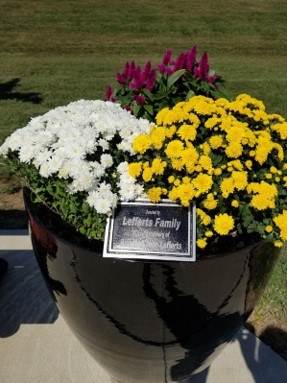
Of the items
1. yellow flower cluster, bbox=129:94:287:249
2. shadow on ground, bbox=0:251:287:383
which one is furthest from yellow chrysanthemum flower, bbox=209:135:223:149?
shadow on ground, bbox=0:251:287:383

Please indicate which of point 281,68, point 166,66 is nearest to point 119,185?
point 166,66

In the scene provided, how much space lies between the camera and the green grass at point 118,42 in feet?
26.1

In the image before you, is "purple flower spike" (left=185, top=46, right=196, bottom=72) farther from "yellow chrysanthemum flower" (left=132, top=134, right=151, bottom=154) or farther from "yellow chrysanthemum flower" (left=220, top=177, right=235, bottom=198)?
"yellow chrysanthemum flower" (left=220, top=177, right=235, bottom=198)

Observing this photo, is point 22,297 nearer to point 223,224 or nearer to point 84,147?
point 84,147

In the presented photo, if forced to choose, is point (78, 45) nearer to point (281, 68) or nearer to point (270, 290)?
point (281, 68)

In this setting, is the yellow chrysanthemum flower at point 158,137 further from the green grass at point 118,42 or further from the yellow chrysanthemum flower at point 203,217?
the green grass at point 118,42

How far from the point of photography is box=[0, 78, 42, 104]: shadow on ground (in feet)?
24.1

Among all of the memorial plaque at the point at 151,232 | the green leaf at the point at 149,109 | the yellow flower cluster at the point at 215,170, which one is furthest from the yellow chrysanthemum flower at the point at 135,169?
the green leaf at the point at 149,109

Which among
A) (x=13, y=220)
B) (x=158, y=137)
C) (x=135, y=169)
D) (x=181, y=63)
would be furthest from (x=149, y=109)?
(x=13, y=220)

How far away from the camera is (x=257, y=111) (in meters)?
2.23

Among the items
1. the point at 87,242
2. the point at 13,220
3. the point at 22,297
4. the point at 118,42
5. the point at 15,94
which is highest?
the point at 87,242

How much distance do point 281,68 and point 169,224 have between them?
8475 millimetres

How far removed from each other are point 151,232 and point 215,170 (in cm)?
32

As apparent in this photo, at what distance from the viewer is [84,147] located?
1.98m
